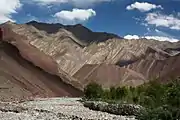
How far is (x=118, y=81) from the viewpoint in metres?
139

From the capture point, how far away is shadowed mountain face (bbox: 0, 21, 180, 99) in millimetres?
84875

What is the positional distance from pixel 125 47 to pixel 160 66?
134ft

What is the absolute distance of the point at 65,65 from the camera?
547ft

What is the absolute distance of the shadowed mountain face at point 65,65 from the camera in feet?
278


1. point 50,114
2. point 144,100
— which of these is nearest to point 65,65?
point 144,100

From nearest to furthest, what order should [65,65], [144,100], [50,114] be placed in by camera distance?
[50,114]
[144,100]
[65,65]

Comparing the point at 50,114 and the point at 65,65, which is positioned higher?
the point at 65,65

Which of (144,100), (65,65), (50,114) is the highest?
(65,65)

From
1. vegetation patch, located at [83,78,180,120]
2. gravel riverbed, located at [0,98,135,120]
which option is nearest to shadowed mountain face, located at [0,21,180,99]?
vegetation patch, located at [83,78,180,120]

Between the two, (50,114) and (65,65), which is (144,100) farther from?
(65,65)

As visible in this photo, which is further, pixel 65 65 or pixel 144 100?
pixel 65 65

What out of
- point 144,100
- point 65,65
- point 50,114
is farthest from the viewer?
point 65,65

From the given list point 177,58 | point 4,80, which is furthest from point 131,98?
point 177,58

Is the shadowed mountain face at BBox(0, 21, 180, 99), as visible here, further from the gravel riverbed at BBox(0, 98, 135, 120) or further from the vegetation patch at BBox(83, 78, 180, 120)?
the gravel riverbed at BBox(0, 98, 135, 120)
